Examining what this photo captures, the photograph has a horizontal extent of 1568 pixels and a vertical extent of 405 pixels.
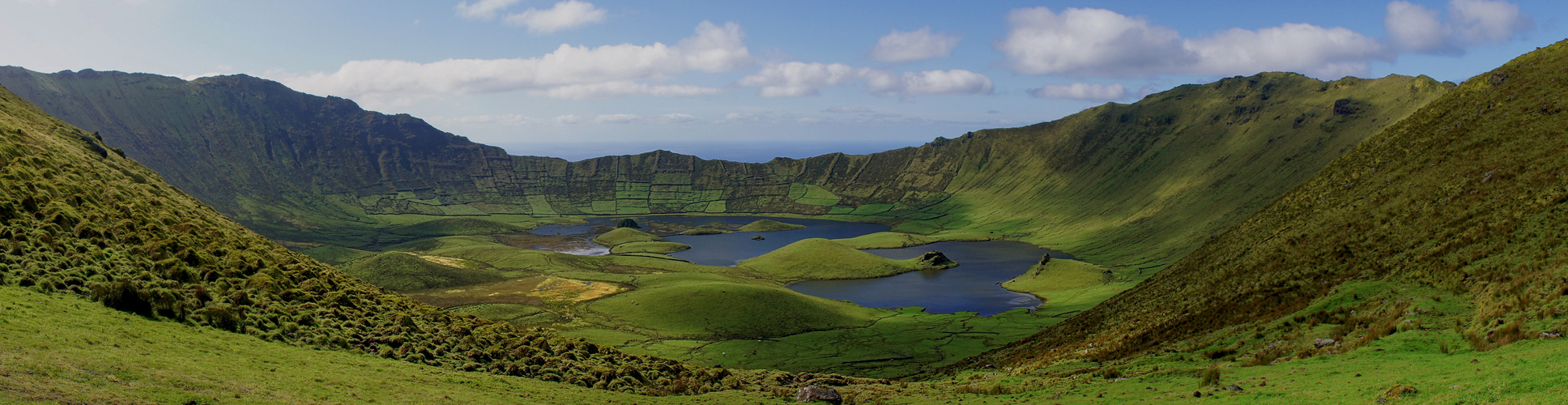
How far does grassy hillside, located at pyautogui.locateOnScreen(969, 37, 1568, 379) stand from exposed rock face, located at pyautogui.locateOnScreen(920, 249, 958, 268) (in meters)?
105

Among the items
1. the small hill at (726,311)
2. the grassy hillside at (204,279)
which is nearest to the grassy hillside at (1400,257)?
the grassy hillside at (204,279)

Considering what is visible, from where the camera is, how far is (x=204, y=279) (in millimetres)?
34219

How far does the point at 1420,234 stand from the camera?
39719 mm

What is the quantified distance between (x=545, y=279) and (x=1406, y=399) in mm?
113139

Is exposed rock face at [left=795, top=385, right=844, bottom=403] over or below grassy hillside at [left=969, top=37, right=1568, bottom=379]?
below

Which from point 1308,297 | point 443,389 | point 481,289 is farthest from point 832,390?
point 481,289

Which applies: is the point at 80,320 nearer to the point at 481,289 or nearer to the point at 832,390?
the point at 832,390

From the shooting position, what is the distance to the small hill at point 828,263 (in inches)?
6255

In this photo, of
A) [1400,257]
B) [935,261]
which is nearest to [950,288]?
[935,261]

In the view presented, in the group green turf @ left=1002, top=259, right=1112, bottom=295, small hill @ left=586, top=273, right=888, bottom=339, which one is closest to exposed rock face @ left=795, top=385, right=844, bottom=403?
small hill @ left=586, top=273, right=888, bottom=339

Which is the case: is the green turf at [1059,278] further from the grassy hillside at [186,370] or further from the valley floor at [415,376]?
the grassy hillside at [186,370]

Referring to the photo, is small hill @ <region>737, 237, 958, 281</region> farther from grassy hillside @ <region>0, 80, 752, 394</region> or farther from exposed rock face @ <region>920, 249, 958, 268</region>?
grassy hillside @ <region>0, 80, 752, 394</region>

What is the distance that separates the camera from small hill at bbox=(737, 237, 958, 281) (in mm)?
158875

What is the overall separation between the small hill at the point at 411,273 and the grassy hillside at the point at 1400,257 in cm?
8802
